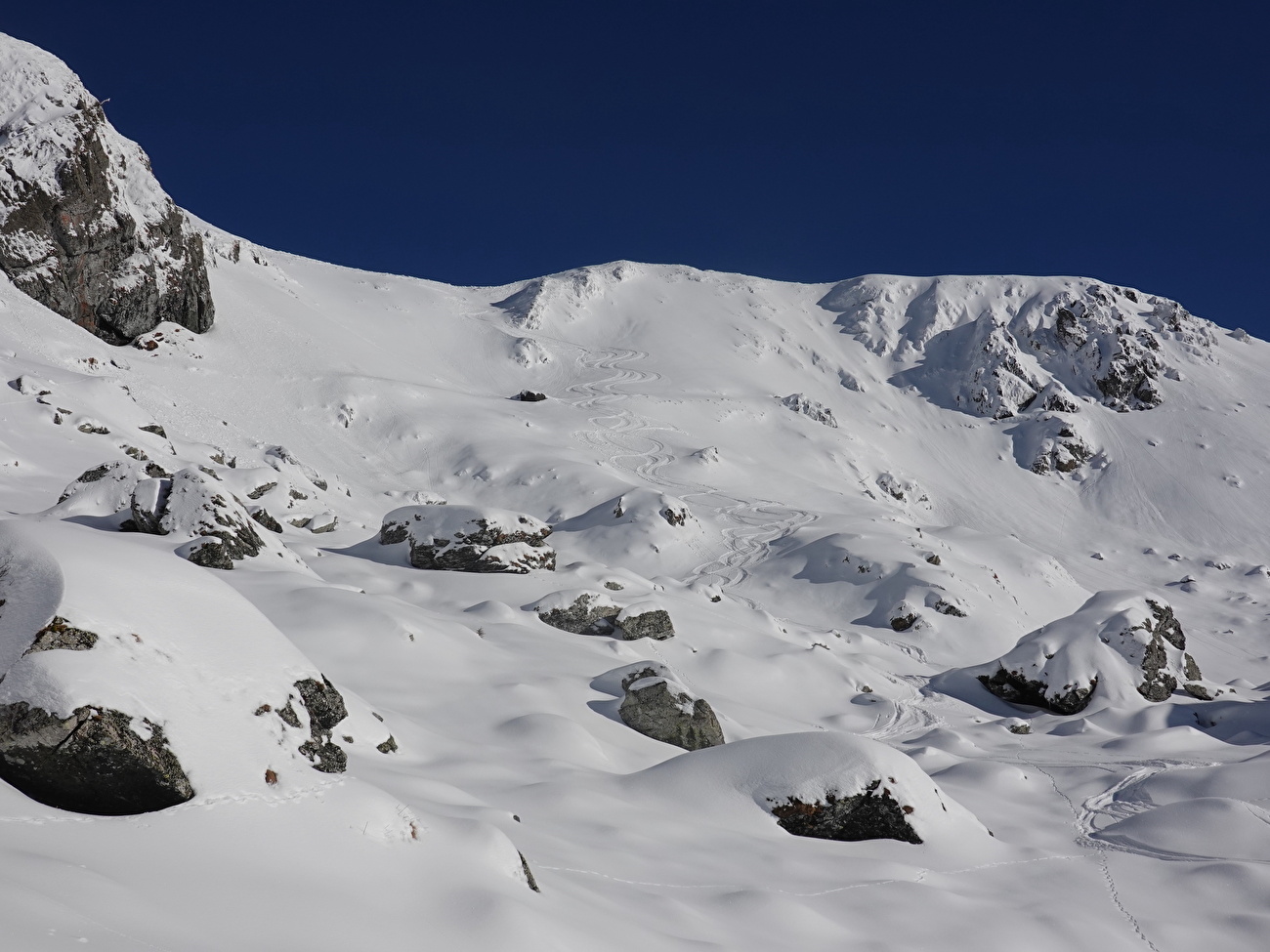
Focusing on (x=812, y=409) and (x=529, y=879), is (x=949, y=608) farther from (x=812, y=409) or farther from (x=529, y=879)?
(x=812, y=409)

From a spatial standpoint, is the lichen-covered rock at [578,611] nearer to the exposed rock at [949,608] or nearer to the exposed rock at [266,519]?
the exposed rock at [266,519]

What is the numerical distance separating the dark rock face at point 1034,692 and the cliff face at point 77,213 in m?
45.1

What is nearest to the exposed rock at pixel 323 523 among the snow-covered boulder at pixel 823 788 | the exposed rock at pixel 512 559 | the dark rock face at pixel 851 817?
the exposed rock at pixel 512 559

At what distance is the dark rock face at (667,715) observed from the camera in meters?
13.2

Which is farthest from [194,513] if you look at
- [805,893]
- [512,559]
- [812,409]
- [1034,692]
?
[812,409]

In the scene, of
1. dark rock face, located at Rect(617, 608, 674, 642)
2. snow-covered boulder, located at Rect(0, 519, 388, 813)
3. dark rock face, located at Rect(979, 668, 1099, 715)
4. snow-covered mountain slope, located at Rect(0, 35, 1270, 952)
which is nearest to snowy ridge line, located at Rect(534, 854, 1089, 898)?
snow-covered mountain slope, located at Rect(0, 35, 1270, 952)

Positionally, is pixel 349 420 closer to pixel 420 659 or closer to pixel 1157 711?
pixel 420 659

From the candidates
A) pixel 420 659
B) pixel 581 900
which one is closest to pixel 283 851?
pixel 581 900

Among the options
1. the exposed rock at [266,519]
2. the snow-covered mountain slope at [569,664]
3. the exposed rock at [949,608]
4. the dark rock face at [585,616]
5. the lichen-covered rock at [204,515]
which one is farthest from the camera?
the exposed rock at [949,608]

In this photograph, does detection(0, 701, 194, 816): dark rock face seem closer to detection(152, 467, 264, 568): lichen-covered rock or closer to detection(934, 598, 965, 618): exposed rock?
detection(152, 467, 264, 568): lichen-covered rock

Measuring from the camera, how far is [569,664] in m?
15.5

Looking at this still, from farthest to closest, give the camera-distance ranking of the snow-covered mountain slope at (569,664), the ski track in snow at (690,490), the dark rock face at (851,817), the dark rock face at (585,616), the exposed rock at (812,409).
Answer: the exposed rock at (812,409) < the ski track in snow at (690,490) < the dark rock face at (585,616) < the dark rock face at (851,817) < the snow-covered mountain slope at (569,664)

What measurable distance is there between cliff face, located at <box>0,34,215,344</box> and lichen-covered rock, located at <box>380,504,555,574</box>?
92.5 ft

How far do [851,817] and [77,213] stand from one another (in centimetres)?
4705
